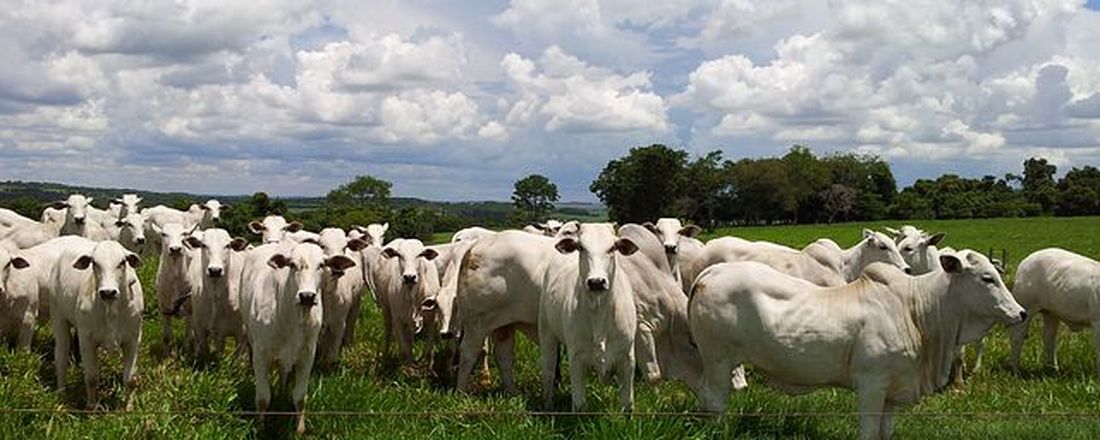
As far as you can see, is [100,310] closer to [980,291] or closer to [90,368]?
[90,368]

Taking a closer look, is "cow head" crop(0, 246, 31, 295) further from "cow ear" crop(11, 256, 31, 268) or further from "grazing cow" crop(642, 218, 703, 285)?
"grazing cow" crop(642, 218, 703, 285)

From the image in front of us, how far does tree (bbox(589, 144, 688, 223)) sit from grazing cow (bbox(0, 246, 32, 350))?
216ft

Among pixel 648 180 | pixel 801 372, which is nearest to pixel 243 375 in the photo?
pixel 801 372

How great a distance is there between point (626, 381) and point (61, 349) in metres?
6.04

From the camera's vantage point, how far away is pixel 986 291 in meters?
9.25

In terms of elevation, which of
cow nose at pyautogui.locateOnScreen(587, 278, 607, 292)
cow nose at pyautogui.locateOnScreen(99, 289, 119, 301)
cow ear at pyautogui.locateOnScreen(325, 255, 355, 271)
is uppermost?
cow ear at pyautogui.locateOnScreen(325, 255, 355, 271)

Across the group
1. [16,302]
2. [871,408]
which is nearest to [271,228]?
[16,302]

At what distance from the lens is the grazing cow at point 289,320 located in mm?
9789

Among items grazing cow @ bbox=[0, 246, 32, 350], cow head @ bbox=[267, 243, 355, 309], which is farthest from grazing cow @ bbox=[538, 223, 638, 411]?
grazing cow @ bbox=[0, 246, 32, 350]

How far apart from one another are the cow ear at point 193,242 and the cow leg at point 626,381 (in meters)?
6.34

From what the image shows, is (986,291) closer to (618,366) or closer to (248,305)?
(618,366)

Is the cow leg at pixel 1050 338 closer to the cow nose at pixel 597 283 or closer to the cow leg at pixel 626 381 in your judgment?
the cow leg at pixel 626 381

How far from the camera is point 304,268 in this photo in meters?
9.78

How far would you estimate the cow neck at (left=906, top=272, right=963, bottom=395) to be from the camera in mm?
9141
